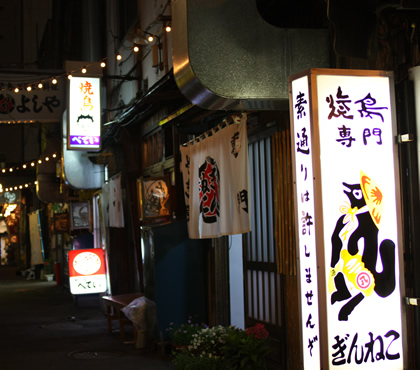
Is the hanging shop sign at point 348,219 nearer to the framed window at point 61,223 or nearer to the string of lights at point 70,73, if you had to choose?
the string of lights at point 70,73

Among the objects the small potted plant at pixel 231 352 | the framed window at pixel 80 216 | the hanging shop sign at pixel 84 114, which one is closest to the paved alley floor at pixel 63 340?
the small potted plant at pixel 231 352

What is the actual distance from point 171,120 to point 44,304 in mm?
14556

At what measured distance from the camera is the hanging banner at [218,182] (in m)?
10.1

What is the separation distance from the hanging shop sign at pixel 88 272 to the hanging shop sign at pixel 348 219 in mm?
15114

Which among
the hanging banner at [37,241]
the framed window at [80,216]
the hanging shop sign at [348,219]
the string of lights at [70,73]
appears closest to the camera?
the hanging shop sign at [348,219]

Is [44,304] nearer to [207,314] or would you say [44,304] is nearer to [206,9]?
[207,314]

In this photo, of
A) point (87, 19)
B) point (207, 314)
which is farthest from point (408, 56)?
point (87, 19)

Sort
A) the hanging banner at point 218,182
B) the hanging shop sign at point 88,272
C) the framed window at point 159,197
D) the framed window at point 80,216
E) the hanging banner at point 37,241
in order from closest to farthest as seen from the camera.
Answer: the hanging banner at point 218,182, the framed window at point 159,197, the hanging shop sign at point 88,272, the framed window at point 80,216, the hanging banner at point 37,241

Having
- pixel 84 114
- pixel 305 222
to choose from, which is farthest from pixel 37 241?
pixel 305 222

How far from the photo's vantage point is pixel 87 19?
23672mm

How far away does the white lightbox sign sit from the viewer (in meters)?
6.03

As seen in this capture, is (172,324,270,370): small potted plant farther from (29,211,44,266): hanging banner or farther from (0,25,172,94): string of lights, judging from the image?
(29,211,44,266): hanging banner

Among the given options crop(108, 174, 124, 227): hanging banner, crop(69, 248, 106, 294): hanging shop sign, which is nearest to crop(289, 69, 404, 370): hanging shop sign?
crop(108, 174, 124, 227): hanging banner

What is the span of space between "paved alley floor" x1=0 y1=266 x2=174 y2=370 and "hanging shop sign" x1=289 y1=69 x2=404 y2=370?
700 cm
